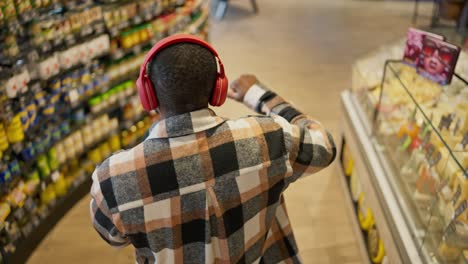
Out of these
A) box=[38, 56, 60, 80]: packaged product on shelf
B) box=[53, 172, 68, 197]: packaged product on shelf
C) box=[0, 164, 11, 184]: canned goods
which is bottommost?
box=[53, 172, 68, 197]: packaged product on shelf

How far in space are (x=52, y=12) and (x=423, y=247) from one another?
242cm

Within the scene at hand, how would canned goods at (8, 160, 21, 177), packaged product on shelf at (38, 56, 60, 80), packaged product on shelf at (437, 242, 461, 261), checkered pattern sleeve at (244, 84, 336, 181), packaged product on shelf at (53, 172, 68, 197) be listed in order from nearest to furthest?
checkered pattern sleeve at (244, 84, 336, 181) < packaged product on shelf at (437, 242, 461, 261) < canned goods at (8, 160, 21, 177) < packaged product on shelf at (38, 56, 60, 80) < packaged product on shelf at (53, 172, 68, 197)

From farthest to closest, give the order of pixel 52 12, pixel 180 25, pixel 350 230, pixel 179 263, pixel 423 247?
pixel 180 25 < pixel 350 230 < pixel 52 12 < pixel 423 247 < pixel 179 263

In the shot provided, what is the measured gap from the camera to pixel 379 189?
2.23 m

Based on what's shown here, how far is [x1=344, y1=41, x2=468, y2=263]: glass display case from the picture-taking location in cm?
173

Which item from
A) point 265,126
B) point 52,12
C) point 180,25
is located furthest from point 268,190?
point 180,25

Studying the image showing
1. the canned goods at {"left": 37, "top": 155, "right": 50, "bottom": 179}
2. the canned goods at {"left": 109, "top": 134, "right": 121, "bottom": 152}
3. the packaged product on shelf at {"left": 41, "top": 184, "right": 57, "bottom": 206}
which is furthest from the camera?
the canned goods at {"left": 109, "top": 134, "right": 121, "bottom": 152}

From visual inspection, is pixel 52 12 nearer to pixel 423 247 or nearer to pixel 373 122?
pixel 373 122

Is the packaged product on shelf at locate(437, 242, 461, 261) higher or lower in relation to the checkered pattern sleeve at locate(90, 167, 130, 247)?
lower

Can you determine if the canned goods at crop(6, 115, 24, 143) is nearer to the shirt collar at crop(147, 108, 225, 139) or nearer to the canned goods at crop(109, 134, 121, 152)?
the canned goods at crop(109, 134, 121, 152)

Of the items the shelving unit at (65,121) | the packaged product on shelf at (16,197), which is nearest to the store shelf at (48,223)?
the shelving unit at (65,121)

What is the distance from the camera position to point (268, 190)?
1215 millimetres

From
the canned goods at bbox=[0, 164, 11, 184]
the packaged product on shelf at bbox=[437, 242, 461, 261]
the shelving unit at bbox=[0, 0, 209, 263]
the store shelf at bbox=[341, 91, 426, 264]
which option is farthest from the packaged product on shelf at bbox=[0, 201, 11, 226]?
the packaged product on shelf at bbox=[437, 242, 461, 261]

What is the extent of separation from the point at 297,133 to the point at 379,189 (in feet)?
3.86
